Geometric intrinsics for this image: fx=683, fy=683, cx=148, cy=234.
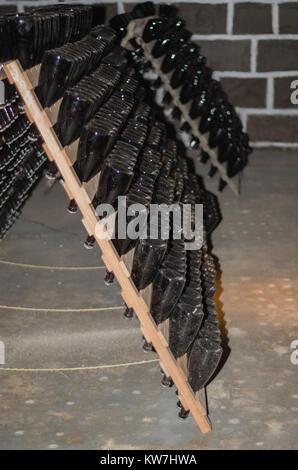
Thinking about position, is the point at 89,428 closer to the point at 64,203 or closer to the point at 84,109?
the point at 84,109

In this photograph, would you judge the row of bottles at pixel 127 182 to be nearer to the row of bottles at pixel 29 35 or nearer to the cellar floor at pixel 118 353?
the row of bottles at pixel 29 35

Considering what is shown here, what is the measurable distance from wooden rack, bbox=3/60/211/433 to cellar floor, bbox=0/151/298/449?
0.48ft

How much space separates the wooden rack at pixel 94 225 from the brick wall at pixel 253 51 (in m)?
3.51

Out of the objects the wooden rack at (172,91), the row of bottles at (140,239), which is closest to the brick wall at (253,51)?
the wooden rack at (172,91)

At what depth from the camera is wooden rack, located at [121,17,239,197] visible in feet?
12.9

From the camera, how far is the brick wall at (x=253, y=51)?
16.8 feet

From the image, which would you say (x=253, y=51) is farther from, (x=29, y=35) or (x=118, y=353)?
(x=29, y=35)

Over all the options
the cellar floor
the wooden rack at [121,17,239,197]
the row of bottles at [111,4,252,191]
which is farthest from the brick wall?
the cellar floor

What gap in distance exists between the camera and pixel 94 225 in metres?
1.95

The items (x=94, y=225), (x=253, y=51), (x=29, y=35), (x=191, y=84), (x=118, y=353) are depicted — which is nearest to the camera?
(x=29, y=35)

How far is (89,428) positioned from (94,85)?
105 cm

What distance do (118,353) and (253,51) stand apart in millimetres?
3400

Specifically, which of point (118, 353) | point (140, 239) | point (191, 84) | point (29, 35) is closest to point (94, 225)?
point (140, 239)

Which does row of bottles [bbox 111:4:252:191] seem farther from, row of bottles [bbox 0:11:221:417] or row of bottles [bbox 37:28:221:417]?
row of bottles [bbox 37:28:221:417]
